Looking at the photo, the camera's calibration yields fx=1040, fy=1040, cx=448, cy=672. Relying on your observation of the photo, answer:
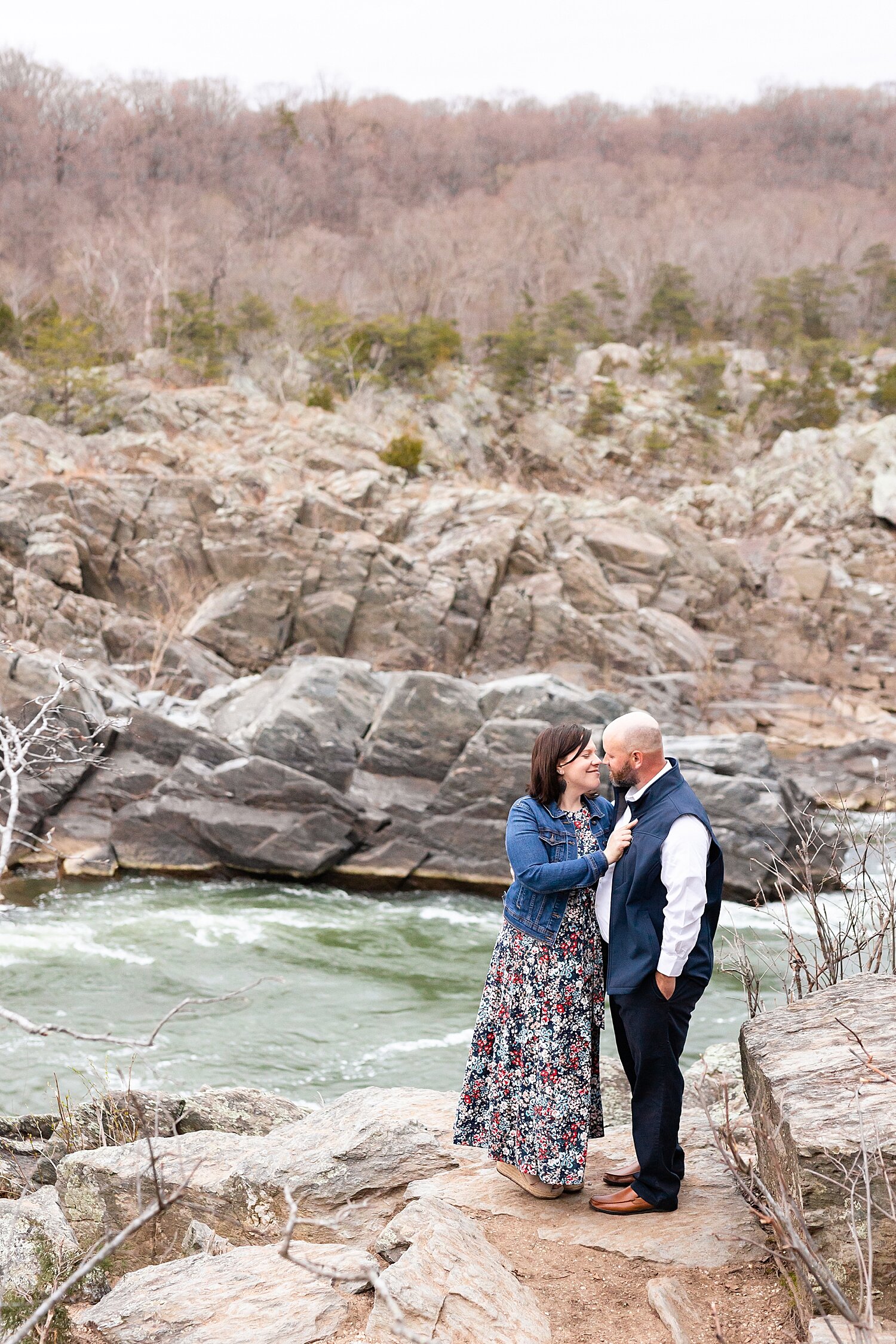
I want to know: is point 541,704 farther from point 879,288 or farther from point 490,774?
point 879,288

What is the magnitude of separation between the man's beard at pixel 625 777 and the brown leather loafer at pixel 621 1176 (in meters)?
1.33

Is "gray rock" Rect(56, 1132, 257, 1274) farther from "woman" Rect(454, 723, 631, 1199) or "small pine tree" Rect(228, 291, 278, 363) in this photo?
"small pine tree" Rect(228, 291, 278, 363)

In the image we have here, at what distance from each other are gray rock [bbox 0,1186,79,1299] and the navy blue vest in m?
1.94

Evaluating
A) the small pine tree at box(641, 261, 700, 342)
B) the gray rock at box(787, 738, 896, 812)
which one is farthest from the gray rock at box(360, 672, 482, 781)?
the small pine tree at box(641, 261, 700, 342)

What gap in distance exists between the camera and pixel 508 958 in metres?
3.49

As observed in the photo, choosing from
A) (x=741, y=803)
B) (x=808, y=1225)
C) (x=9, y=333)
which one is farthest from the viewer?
(x=9, y=333)

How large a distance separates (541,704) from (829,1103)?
10.5 m

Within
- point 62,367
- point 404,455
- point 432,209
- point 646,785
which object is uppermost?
point 432,209

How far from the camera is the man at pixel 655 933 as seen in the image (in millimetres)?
3199

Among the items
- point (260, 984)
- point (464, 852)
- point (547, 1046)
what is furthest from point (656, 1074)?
point (464, 852)

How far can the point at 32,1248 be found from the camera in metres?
3.28

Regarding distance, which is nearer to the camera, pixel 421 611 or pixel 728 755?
pixel 728 755

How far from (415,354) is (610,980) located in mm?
30357

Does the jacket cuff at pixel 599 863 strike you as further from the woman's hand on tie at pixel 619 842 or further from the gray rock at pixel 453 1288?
the gray rock at pixel 453 1288
